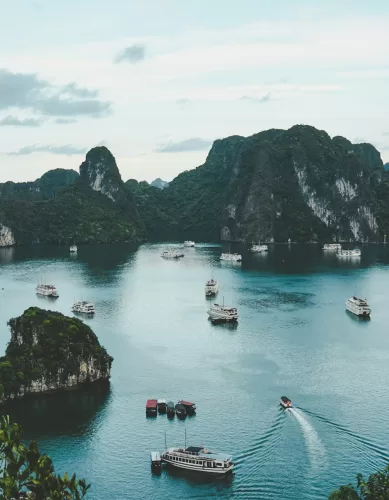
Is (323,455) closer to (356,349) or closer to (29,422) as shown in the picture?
(29,422)

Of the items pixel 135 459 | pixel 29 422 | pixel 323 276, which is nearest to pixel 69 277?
pixel 323 276

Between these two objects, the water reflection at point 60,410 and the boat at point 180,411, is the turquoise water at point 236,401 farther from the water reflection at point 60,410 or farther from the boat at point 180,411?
the boat at point 180,411

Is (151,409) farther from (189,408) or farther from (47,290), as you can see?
(47,290)

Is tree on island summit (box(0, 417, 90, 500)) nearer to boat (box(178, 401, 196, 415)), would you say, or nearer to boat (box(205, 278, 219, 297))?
boat (box(178, 401, 196, 415))

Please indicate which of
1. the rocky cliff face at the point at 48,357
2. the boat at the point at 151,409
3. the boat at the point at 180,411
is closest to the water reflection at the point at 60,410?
the rocky cliff face at the point at 48,357

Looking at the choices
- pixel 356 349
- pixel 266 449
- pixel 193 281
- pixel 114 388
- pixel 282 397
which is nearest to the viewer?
pixel 266 449

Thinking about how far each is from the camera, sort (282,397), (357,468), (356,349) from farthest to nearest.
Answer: (356,349)
(282,397)
(357,468)
